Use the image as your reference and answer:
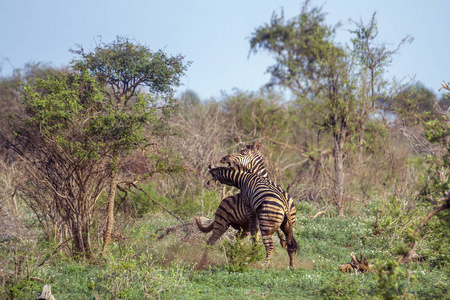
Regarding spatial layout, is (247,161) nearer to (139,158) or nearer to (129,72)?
(129,72)

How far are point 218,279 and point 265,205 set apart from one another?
1.45 meters

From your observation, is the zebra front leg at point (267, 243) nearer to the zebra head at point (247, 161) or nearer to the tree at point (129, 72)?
the zebra head at point (247, 161)

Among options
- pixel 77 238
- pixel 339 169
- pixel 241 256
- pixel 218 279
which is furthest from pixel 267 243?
pixel 339 169

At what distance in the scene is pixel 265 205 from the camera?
8.20 m

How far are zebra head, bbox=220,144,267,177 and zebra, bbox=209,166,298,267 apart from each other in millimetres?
98

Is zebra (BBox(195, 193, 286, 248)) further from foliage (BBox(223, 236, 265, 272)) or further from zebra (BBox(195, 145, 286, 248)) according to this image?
foliage (BBox(223, 236, 265, 272))

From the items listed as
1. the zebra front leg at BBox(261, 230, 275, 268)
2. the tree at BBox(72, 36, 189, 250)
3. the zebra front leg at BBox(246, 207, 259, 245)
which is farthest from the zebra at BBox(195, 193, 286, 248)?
the tree at BBox(72, 36, 189, 250)

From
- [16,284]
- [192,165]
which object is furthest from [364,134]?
[16,284]

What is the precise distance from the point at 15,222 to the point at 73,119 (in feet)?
9.73

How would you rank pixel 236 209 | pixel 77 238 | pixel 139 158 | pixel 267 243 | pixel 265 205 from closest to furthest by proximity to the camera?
pixel 265 205 < pixel 267 243 < pixel 77 238 < pixel 236 209 < pixel 139 158

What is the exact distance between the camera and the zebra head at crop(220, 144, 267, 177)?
898 centimetres

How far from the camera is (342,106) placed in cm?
1585

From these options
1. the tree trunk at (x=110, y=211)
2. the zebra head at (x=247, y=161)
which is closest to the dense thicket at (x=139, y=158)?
the tree trunk at (x=110, y=211)

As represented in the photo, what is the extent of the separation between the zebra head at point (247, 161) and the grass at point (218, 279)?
171 cm
